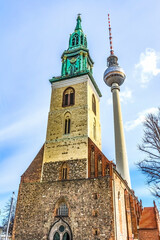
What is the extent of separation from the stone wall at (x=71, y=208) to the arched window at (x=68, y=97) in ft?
31.3

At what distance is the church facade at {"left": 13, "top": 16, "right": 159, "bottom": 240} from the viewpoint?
53.7ft

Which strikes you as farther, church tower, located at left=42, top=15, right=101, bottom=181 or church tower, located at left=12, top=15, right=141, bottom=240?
church tower, located at left=42, top=15, right=101, bottom=181

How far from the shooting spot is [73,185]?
1809cm

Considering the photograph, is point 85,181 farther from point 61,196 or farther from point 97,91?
point 97,91

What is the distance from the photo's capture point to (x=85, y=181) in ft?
58.6

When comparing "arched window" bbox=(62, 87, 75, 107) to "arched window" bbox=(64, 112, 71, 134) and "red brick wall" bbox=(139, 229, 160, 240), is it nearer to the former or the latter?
"arched window" bbox=(64, 112, 71, 134)

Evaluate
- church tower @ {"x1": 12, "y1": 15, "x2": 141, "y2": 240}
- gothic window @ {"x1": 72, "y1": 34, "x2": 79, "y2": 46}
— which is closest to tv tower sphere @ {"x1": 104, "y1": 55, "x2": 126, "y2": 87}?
gothic window @ {"x1": 72, "y1": 34, "x2": 79, "y2": 46}

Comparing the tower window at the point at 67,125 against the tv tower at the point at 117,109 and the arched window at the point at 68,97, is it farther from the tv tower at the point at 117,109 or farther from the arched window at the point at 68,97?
the tv tower at the point at 117,109

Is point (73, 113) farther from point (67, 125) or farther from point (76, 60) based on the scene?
point (76, 60)

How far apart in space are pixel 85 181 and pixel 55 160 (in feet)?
13.8

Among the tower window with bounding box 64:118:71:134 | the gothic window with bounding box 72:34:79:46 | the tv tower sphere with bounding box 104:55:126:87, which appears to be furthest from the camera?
the tv tower sphere with bounding box 104:55:126:87

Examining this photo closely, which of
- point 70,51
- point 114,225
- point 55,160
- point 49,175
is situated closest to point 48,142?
point 55,160

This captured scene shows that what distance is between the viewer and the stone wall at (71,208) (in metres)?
15.9

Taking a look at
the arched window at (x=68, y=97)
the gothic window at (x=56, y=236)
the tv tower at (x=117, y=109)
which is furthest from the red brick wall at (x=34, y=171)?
the tv tower at (x=117, y=109)
